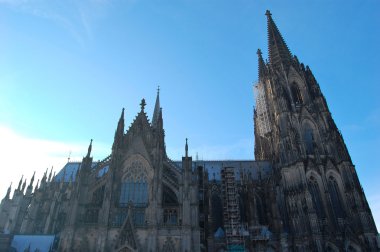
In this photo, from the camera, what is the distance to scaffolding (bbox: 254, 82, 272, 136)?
203 feet

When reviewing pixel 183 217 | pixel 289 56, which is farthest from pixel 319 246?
pixel 289 56

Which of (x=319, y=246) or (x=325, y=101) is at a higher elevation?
(x=325, y=101)

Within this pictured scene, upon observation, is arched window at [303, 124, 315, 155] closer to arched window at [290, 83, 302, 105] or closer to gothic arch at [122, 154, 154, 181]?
arched window at [290, 83, 302, 105]

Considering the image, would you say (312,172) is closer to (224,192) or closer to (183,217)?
(224,192)

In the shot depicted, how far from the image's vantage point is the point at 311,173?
39156mm

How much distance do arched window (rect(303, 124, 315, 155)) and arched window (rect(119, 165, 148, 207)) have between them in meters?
22.2

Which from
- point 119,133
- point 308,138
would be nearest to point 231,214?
point 308,138

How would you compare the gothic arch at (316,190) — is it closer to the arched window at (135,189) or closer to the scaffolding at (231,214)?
the scaffolding at (231,214)

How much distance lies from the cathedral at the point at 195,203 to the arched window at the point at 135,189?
0.11m

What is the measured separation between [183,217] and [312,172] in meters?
18.1

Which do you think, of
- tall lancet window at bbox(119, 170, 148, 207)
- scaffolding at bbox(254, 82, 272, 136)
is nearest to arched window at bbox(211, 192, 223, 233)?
tall lancet window at bbox(119, 170, 148, 207)

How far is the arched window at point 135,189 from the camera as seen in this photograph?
112 ft

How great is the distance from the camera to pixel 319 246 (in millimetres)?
33312

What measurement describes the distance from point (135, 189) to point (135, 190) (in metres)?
0.12
